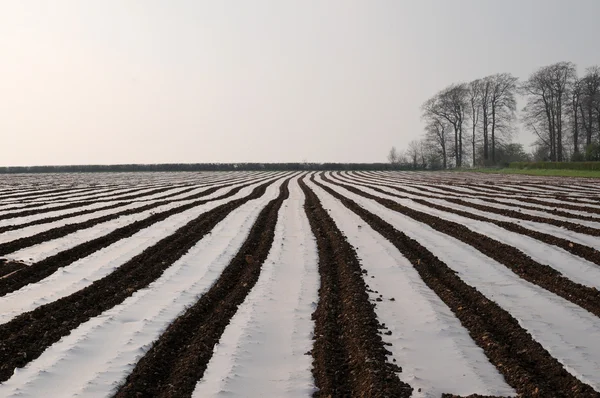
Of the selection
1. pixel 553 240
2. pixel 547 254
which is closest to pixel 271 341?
pixel 547 254

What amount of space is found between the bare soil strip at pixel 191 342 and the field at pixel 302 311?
0.02 metres

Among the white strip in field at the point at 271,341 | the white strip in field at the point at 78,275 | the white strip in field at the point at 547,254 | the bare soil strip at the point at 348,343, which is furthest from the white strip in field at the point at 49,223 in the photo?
the white strip in field at the point at 547,254

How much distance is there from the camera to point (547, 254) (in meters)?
9.88

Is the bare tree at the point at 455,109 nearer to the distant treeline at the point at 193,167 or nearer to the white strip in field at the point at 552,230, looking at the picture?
the distant treeline at the point at 193,167

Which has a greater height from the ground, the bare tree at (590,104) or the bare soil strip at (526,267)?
the bare tree at (590,104)

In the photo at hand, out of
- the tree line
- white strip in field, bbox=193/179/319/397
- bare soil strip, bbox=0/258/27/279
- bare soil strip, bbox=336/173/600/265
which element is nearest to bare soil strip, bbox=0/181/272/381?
bare soil strip, bbox=0/258/27/279

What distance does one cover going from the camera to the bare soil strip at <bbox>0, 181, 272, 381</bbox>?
5414mm

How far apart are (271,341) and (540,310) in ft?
12.0

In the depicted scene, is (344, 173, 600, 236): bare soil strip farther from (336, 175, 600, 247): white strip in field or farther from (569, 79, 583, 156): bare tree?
(569, 79, 583, 156): bare tree

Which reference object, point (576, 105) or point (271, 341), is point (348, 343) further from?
point (576, 105)

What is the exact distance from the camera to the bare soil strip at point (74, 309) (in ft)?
17.8

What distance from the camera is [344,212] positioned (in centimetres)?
1709

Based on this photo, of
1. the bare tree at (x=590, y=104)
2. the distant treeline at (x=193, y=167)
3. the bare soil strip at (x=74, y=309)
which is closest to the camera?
the bare soil strip at (x=74, y=309)

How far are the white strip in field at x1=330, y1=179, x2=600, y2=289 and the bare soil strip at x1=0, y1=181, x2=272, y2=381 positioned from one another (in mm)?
7101
